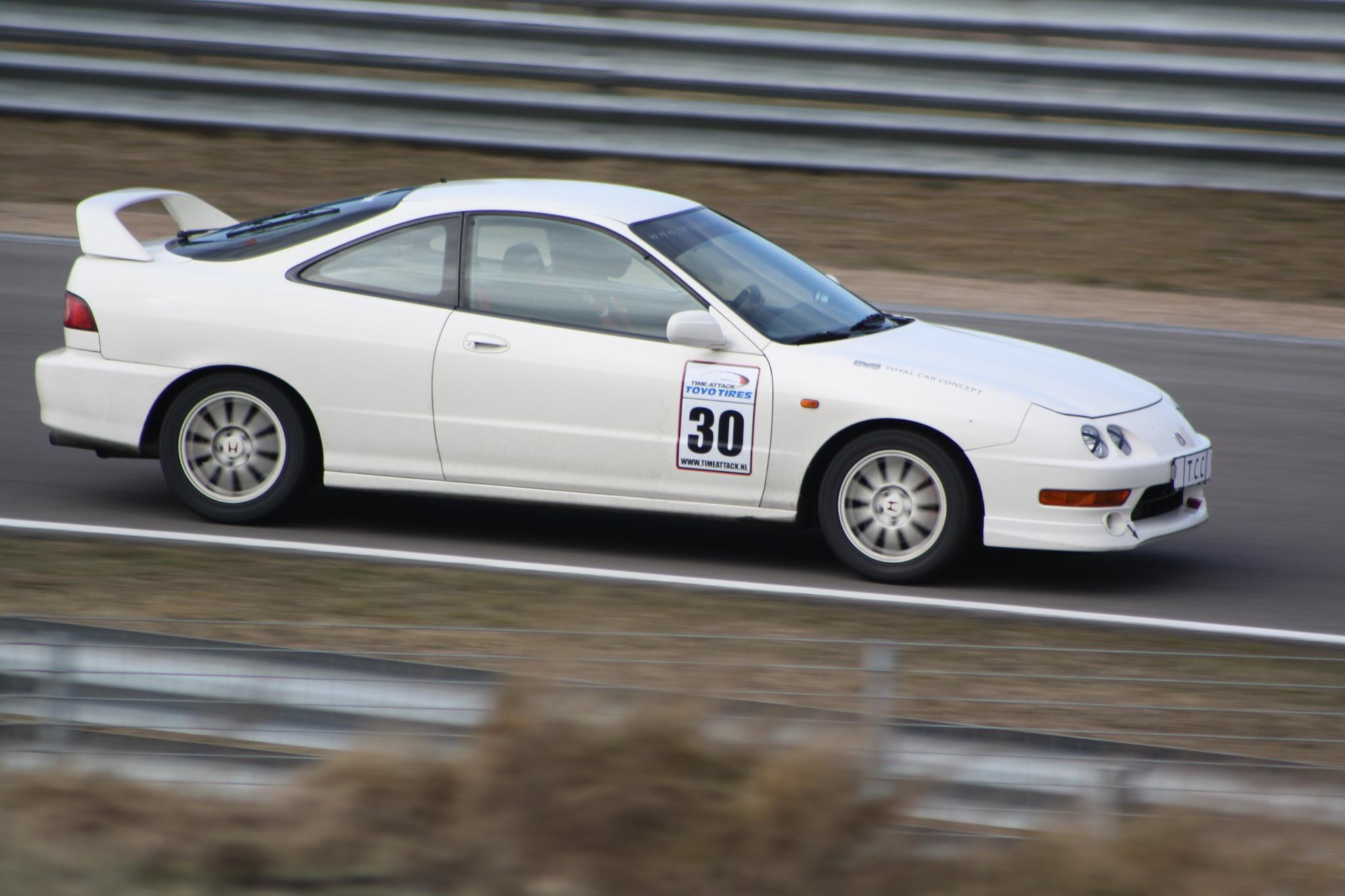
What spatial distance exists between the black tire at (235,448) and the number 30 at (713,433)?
170 centimetres

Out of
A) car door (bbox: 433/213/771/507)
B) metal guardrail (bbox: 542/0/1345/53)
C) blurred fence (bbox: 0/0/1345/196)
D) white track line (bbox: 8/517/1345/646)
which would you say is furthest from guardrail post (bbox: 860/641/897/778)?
metal guardrail (bbox: 542/0/1345/53)

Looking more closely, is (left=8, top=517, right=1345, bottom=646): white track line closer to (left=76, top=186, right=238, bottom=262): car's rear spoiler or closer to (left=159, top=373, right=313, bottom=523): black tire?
(left=159, top=373, right=313, bottom=523): black tire

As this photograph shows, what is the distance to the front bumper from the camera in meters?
6.83

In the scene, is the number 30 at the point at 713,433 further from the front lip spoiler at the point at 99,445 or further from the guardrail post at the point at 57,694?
the guardrail post at the point at 57,694

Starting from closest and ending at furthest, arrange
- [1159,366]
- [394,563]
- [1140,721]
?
[1140,721]
[394,563]
[1159,366]

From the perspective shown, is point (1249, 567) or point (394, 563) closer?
point (394, 563)

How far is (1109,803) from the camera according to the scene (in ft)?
13.2

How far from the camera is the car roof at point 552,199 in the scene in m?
7.42

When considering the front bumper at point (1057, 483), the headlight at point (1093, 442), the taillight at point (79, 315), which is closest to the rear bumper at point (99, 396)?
the taillight at point (79, 315)

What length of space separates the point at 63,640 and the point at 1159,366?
855 centimetres

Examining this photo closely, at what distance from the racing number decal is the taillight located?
105 inches

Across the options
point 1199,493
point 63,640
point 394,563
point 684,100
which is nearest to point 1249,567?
point 1199,493

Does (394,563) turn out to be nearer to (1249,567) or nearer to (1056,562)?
(1056,562)

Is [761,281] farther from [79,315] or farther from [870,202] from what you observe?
[870,202]
